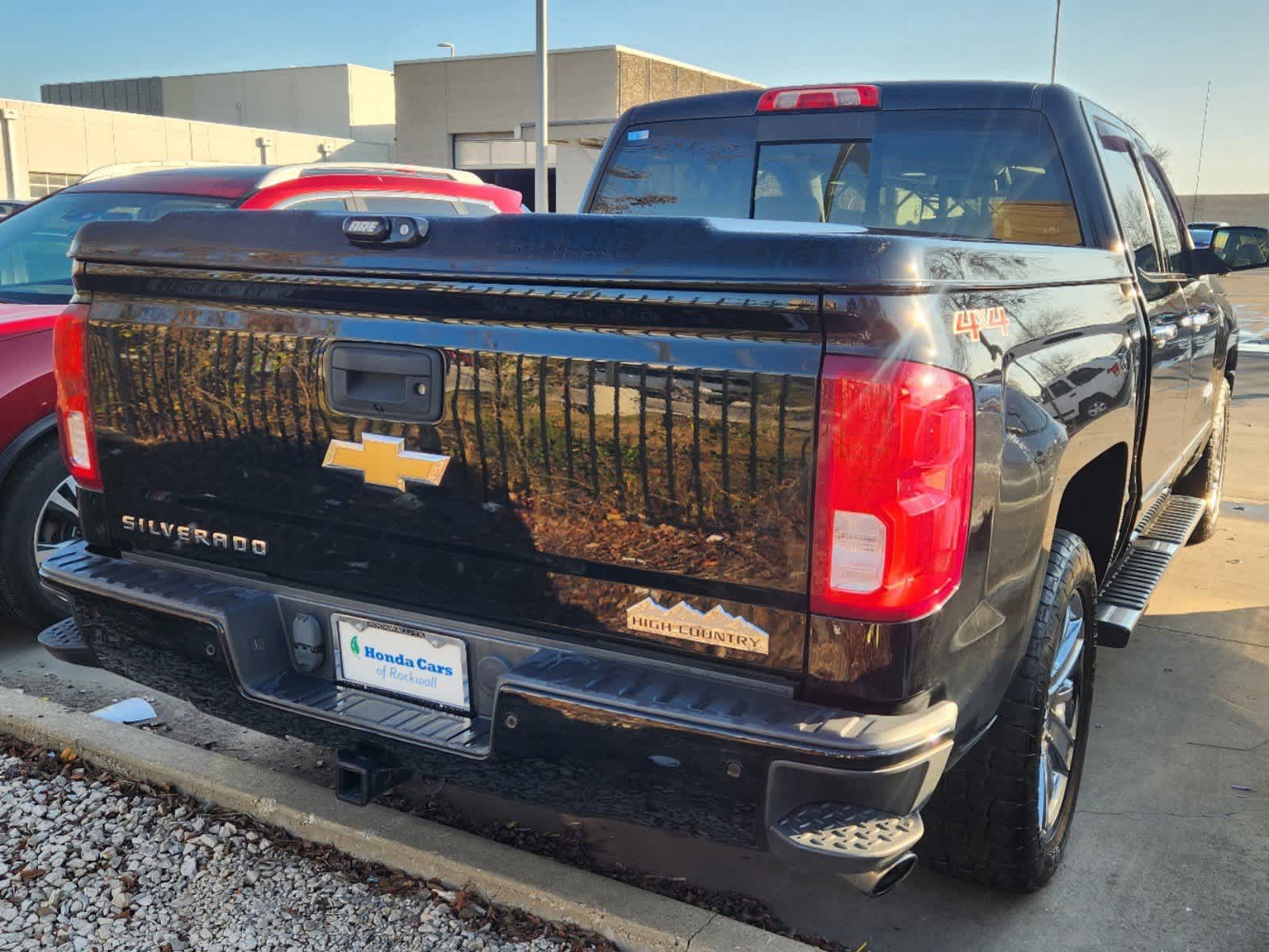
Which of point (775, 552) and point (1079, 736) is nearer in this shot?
point (775, 552)

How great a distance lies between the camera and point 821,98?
13.0 ft

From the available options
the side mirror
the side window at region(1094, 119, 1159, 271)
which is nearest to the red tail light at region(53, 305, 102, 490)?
the side window at region(1094, 119, 1159, 271)

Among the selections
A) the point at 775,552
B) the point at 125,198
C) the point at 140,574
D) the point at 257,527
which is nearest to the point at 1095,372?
the point at 775,552

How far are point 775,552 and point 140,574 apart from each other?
1651mm

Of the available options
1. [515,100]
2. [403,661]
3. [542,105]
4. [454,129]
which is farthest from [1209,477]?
[454,129]

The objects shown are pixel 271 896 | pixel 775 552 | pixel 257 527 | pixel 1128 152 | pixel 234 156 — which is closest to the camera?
pixel 775 552

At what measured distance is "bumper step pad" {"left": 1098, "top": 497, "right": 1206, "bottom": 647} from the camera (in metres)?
3.35

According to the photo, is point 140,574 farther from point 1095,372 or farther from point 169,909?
point 1095,372

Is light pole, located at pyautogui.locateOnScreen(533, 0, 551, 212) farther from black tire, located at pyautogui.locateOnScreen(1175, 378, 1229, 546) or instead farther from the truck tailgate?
the truck tailgate

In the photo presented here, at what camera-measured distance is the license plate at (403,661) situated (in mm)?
2441

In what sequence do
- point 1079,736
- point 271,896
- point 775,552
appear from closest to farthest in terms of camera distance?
point 775,552, point 271,896, point 1079,736

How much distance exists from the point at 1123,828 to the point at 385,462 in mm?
2375

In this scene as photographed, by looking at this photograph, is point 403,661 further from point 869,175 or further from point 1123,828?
point 869,175

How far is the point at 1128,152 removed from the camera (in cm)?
418
